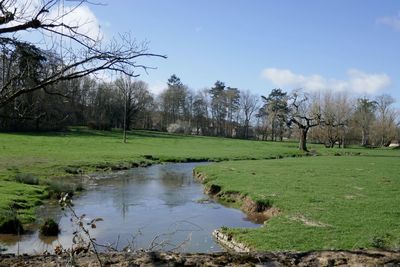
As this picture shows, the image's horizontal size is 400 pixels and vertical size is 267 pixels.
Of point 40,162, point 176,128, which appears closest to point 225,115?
point 176,128

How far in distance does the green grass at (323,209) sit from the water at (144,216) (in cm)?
189

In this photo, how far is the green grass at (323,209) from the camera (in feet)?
46.6

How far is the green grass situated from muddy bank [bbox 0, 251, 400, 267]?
160 cm

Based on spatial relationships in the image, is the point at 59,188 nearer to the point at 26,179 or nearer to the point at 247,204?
the point at 26,179

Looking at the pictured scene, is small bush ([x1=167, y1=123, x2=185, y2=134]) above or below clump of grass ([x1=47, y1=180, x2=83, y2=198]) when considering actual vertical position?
above

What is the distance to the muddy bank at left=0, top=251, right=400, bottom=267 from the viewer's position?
5.40m

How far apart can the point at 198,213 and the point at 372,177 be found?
15.9 meters

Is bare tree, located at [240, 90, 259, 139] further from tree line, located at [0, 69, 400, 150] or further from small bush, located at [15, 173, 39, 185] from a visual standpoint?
small bush, located at [15, 173, 39, 185]

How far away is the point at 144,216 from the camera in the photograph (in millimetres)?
20547

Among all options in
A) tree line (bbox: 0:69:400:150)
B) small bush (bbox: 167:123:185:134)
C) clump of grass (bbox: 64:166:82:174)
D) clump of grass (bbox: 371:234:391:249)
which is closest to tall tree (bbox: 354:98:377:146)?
tree line (bbox: 0:69:400:150)

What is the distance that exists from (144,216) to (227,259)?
15374 millimetres

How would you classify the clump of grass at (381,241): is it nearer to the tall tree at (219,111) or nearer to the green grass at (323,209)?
the green grass at (323,209)

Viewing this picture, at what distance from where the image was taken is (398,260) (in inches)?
216

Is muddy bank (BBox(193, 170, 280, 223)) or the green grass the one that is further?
muddy bank (BBox(193, 170, 280, 223))
